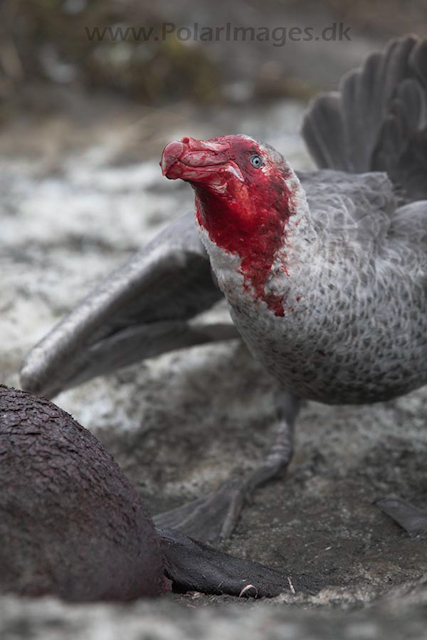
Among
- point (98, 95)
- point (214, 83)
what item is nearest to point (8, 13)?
point (98, 95)

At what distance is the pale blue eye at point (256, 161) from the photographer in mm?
2436

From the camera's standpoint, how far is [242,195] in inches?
93.7

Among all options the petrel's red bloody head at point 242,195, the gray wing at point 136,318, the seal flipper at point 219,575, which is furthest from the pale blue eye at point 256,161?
the seal flipper at point 219,575

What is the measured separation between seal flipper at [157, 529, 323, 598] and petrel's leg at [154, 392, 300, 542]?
0.46 meters

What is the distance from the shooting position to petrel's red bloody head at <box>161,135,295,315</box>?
2.29 metres

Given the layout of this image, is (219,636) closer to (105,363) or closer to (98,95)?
(105,363)

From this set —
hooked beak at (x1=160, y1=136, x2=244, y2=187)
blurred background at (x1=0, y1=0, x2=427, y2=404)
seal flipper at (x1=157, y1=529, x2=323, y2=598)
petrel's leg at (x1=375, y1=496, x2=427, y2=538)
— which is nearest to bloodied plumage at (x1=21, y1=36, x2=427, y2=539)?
hooked beak at (x1=160, y1=136, x2=244, y2=187)

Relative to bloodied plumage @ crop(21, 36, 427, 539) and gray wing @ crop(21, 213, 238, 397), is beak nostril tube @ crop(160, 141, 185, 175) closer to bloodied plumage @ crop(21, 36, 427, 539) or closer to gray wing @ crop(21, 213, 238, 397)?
bloodied plumage @ crop(21, 36, 427, 539)

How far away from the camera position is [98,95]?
20.7ft

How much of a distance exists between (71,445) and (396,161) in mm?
1955

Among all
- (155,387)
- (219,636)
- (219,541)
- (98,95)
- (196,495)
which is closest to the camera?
(219,636)

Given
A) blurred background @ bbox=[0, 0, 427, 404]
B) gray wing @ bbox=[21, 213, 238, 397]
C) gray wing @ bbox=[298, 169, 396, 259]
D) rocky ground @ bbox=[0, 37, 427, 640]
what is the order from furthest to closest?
blurred background @ bbox=[0, 0, 427, 404], gray wing @ bbox=[21, 213, 238, 397], gray wing @ bbox=[298, 169, 396, 259], rocky ground @ bbox=[0, 37, 427, 640]

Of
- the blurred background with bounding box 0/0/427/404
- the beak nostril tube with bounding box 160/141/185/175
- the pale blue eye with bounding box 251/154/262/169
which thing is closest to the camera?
the beak nostril tube with bounding box 160/141/185/175

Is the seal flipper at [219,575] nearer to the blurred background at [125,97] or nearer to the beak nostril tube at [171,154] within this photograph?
the beak nostril tube at [171,154]
